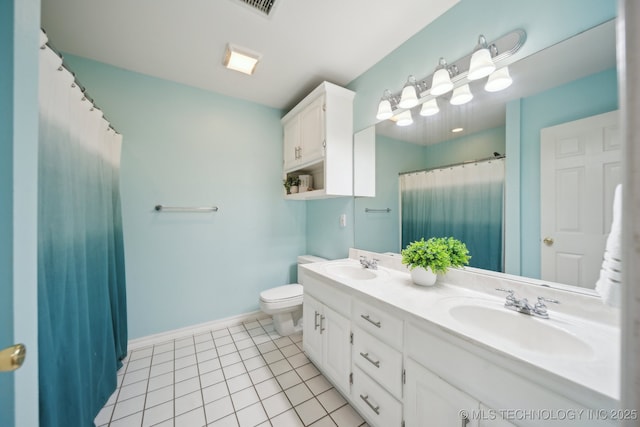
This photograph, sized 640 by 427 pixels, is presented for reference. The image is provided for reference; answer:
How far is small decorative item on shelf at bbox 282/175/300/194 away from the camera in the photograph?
2516 millimetres

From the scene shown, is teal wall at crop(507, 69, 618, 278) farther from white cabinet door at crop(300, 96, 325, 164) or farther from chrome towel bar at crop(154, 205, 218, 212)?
chrome towel bar at crop(154, 205, 218, 212)

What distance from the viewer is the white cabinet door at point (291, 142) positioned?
237cm

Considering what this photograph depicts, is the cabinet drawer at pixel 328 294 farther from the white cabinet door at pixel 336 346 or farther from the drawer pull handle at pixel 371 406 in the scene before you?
the drawer pull handle at pixel 371 406

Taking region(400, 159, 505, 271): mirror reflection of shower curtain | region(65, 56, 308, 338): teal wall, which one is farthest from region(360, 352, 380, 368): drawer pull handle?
region(65, 56, 308, 338): teal wall

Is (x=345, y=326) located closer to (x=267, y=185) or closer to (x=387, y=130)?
(x=387, y=130)

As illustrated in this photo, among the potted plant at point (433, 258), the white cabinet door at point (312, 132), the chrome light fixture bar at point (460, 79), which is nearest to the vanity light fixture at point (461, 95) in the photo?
the chrome light fixture bar at point (460, 79)

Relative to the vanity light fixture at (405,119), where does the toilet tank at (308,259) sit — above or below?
below

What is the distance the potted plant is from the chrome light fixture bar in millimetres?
857

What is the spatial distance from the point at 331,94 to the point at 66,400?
2.44 metres

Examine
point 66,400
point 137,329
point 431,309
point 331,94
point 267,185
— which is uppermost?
point 331,94

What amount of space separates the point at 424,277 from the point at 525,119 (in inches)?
37.4

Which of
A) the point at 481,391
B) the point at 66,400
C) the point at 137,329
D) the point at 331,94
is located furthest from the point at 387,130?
the point at 137,329

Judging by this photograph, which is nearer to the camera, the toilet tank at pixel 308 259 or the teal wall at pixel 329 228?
the teal wall at pixel 329 228

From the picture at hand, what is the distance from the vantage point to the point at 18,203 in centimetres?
55
